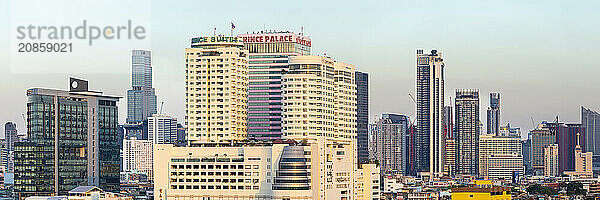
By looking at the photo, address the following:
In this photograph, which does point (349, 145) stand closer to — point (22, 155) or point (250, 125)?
point (250, 125)

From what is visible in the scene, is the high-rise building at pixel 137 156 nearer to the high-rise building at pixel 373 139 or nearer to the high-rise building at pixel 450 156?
the high-rise building at pixel 373 139

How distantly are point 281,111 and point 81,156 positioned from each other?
943 inches

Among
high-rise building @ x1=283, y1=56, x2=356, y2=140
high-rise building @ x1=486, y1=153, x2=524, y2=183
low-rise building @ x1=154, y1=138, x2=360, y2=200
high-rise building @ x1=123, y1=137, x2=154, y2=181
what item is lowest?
high-rise building @ x1=486, y1=153, x2=524, y2=183

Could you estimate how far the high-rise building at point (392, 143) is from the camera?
153875mm

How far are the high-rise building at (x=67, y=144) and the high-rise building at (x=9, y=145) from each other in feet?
24.8

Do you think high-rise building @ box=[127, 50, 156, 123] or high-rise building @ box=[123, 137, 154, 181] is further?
high-rise building @ box=[123, 137, 154, 181]

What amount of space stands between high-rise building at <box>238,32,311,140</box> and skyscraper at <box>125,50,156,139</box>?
262 inches

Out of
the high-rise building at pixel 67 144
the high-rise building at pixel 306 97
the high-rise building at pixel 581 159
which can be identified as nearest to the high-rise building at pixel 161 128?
the high-rise building at pixel 67 144

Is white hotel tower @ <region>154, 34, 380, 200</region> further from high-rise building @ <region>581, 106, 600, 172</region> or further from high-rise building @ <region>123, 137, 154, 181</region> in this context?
high-rise building @ <region>581, 106, 600, 172</region>

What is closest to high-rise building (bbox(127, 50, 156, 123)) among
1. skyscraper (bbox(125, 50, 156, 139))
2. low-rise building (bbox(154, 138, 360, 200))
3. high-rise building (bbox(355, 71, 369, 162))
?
skyscraper (bbox(125, 50, 156, 139))

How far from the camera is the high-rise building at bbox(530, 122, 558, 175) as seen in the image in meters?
167

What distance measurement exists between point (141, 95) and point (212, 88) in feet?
139

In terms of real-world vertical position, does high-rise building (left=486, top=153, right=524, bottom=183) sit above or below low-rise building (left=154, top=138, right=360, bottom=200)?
below

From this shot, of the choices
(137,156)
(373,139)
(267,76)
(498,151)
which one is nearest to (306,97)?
(267,76)
